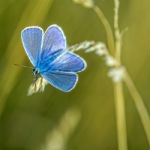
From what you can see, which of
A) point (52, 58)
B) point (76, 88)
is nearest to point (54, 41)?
point (52, 58)

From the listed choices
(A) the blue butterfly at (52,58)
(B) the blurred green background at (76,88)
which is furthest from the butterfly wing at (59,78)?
(B) the blurred green background at (76,88)

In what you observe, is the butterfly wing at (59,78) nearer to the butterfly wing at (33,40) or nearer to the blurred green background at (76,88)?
the butterfly wing at (33,40)

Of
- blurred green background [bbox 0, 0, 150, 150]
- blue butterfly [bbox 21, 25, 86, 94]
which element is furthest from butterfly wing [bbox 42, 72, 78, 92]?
blurred green background [bbox 0, 0, 150, 150]

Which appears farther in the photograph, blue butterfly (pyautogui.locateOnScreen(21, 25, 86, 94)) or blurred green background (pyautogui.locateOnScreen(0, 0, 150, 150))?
blurred green background (pyautogui.locateOnScreen(0, 0, 150, 150))

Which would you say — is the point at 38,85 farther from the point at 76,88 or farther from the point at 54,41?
the point at 76,88

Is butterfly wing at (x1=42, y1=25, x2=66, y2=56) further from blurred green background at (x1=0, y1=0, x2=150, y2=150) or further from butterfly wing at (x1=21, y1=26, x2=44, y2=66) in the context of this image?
blurred green background at (x1=0, y1=0, x2=150, y2=150)
